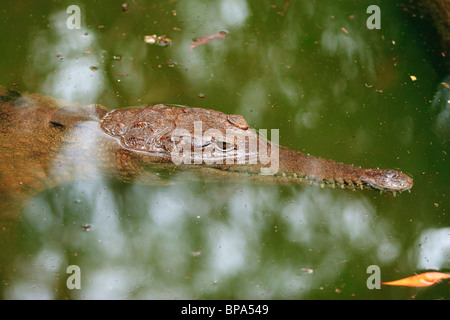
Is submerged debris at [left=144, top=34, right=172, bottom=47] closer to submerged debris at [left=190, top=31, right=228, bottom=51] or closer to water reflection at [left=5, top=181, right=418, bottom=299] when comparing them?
submerged debris at [left=190, top=31, right=228, bottom=51]

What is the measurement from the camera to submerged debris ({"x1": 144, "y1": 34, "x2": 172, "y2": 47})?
4.38 metres

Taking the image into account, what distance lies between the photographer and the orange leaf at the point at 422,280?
3.02m

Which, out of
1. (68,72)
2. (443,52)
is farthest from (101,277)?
(443,52)

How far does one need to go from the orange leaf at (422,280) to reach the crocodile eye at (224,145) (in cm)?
173

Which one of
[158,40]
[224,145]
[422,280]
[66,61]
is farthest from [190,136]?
[422,280]

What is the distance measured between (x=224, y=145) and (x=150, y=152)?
71cm

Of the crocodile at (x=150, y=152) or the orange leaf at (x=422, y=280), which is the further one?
the crocodile at (x=150, y=152)

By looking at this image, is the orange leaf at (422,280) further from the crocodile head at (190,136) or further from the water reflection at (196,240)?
the crocodile head at (190,136)

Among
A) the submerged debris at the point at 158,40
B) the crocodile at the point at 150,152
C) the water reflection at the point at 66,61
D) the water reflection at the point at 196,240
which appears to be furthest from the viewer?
the submerged debris at the point at 158,40

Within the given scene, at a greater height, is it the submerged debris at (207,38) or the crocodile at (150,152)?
the submerged debris at (207,38)

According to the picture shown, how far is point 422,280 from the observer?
9.95ft

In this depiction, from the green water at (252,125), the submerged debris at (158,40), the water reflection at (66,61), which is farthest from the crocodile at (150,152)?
the submerged debris at (158,40)

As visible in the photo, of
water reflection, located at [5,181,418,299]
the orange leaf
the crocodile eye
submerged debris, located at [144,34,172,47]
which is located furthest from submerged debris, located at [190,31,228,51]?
the orange leaf

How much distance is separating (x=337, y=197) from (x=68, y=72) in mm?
3144
